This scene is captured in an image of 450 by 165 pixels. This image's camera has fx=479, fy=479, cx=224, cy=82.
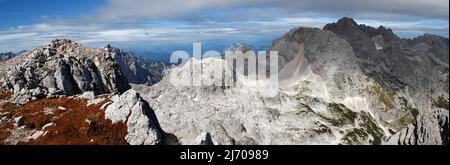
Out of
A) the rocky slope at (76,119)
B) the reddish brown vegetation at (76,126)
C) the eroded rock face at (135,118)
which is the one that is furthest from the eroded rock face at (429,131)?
the reddish brown vegetation at (76,126)

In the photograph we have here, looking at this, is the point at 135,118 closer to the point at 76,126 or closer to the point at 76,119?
the point at 76,126

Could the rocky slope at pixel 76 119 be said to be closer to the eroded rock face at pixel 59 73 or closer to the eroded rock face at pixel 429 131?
the eroded rock face at pixel 59 73

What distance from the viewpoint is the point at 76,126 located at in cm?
5206

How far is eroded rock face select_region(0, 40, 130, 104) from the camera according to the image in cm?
8869

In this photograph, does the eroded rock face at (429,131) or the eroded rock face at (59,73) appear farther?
the eroded rock face at (429,131)

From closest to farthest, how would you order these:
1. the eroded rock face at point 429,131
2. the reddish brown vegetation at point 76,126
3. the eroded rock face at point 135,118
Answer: the reddish brown vegetation at point 76,126
the eroded rock face at point 135,118
the eroded rock face at point 429,131

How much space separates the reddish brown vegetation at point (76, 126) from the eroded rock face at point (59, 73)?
38.2ft

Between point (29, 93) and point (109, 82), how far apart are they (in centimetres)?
6617

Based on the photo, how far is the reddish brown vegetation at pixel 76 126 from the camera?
164 feet

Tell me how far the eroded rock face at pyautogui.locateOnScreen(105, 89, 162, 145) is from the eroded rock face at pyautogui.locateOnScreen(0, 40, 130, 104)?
19.2 m

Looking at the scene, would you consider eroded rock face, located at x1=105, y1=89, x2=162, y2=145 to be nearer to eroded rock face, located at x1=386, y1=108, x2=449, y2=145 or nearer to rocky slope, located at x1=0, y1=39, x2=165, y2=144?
rocky slope, located at x1=0, y1=39, x2=165, y2=144

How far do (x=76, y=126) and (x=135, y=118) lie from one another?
6348mm

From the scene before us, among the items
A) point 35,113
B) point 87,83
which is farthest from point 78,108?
point 87,83

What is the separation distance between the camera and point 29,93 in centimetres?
6888
